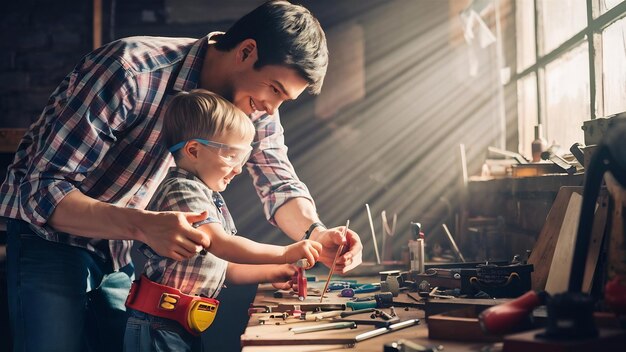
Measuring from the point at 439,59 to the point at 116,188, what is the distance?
3.30 meters

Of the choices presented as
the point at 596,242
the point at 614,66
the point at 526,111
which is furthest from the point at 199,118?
the point at 526,111

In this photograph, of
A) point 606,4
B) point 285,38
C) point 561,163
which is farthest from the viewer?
point 606,4

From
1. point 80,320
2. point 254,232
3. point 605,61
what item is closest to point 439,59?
point 254,232

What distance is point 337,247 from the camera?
2.27m

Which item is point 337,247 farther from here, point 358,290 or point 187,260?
point 187,260

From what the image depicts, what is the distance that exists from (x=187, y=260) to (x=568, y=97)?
2261mm

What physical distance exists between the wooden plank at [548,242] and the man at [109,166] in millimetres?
612

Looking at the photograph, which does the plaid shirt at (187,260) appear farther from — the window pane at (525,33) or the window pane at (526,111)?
the window pane at (525,33)

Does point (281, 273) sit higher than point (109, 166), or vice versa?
point (109, 166)

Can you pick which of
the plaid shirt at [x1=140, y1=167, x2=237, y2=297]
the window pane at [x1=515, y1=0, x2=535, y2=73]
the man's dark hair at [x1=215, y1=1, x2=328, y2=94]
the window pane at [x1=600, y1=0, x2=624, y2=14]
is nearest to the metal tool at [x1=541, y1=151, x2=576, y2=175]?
the window pane at [x1=600, y1=0, x2=624, y2=14]

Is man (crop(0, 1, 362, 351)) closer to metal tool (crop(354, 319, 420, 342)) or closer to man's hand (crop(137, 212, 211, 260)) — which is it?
man's hand (crop(137, 212, 211, 260))

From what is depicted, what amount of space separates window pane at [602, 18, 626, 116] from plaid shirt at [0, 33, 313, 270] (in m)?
1.58

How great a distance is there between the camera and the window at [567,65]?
260cm

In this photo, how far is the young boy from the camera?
182cm
